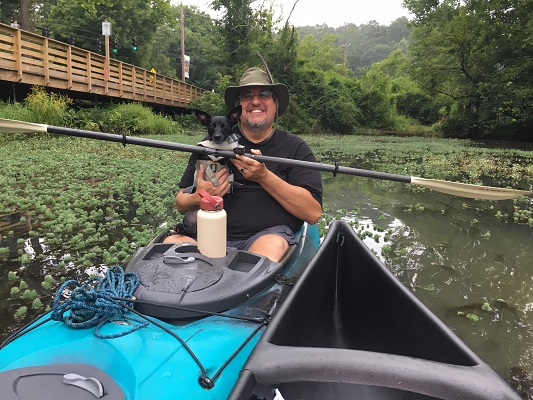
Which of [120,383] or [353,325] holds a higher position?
[120,383]

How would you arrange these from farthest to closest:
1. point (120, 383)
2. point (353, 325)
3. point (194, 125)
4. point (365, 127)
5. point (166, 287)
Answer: point (365, 127)
point (194, 125)
point (353, 325)
point (166, 287)
point (120, 383)

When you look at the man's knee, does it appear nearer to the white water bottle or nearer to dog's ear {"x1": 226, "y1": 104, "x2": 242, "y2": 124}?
the white water bottle

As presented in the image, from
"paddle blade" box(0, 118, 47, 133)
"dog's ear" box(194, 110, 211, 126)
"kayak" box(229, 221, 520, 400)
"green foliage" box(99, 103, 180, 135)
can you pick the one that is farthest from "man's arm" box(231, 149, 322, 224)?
"green foliage" box(99, 103, 180, 135)

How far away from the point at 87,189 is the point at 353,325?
514cm

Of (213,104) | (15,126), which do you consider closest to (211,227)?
(15,126)

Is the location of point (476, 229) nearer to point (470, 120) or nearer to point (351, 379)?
point (351, 379)

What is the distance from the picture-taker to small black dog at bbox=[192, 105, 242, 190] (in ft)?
8.55

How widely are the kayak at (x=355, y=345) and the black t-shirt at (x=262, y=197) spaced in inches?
15.8

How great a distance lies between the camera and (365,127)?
30.7 m

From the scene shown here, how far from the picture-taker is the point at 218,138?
2.65 meters

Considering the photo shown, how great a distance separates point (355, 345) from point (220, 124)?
1.69m

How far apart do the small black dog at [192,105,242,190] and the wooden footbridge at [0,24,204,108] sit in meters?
12.2

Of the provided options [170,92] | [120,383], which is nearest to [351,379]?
[120,383]

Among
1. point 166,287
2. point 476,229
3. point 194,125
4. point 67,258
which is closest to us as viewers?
point 166,287
